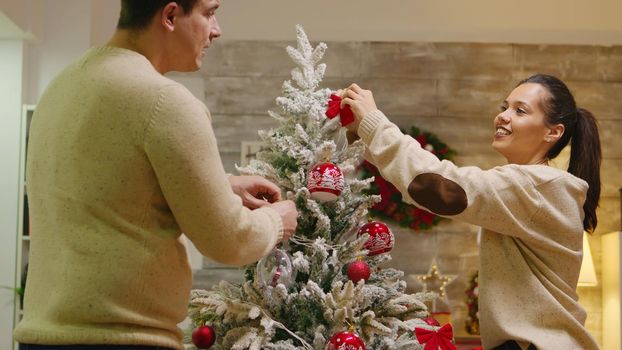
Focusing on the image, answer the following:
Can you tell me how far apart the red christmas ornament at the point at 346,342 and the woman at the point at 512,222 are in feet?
1.04

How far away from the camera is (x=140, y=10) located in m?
1.48

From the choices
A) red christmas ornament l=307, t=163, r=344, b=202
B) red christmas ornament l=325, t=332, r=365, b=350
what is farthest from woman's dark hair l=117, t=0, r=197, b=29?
red christmas ornament l=325, t=332, r=365, b=350

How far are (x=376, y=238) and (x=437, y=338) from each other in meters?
0.34

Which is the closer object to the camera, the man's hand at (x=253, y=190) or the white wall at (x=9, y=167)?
the man's hand at (x=253, y=190)

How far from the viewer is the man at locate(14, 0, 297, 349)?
1366mm

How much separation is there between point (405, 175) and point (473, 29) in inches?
157

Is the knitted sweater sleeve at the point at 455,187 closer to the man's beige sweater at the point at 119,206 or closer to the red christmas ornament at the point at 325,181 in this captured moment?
the red christmas ornament at the point at 325,181

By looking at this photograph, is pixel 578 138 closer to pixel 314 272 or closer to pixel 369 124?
pixel 369 124

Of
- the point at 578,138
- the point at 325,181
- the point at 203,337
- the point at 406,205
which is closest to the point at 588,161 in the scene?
the point at 578,138

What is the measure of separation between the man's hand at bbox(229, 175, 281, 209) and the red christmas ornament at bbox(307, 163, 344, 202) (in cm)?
37

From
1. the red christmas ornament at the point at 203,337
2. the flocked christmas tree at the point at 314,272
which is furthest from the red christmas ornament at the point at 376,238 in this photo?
the red christmas ornament at the point at 203,337

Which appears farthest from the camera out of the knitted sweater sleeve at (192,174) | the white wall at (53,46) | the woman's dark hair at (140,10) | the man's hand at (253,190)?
the white wall at (53,46)

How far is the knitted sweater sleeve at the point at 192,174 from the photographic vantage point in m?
1.36

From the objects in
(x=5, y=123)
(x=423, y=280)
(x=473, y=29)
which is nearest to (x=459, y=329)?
(x=423, y=280)
